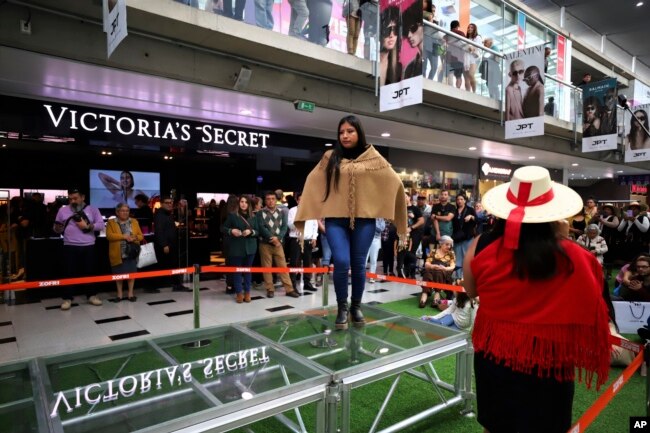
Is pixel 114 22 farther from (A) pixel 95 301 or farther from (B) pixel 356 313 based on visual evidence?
(A) pixel 95 301

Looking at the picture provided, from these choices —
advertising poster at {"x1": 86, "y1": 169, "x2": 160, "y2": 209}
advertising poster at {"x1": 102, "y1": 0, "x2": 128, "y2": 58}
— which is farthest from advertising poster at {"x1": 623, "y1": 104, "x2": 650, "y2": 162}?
advertising poster at {"x1": 102, "y1": 0, "x2": 128, "y2": 58}

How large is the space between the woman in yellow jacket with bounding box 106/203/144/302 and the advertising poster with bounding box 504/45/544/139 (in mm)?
6892

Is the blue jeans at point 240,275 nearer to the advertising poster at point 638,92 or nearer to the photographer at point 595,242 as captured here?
the photographer at point 595,242

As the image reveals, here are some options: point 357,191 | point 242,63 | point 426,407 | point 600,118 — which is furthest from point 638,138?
point 357,191

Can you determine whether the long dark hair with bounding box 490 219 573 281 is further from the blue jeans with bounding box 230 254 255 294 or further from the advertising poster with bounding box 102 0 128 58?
the blue jeans with bounding box 230 254 255 294

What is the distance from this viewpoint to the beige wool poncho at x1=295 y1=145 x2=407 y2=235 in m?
2.67

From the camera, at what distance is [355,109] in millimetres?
7051

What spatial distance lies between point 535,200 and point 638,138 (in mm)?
14369

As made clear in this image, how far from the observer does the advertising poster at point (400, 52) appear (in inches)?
211

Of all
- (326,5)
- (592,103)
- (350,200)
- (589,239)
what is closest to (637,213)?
(589,239)

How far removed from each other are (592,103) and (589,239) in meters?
4.87

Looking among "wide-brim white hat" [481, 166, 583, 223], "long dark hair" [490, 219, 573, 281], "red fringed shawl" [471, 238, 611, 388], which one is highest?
"wide-brim white hat" [481, 166, 583, 223]

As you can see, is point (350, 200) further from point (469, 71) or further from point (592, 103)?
point (592, 103)

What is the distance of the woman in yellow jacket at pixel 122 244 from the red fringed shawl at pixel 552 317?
6105 mm
